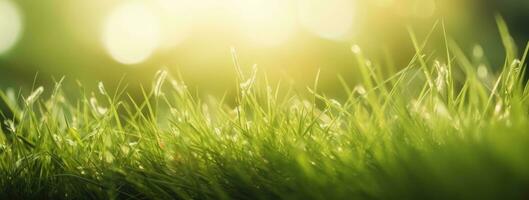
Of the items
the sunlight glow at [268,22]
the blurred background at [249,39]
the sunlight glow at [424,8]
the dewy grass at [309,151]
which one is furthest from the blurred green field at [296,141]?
the sunlight glow at [424,8]

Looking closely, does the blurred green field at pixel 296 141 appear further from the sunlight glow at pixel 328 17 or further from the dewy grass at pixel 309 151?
the sunlight glow at pixel 328 17

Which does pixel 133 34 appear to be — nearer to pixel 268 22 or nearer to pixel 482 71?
pixel 268 22

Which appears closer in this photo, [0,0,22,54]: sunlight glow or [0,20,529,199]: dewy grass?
[0,20,529,199]: dewy grass

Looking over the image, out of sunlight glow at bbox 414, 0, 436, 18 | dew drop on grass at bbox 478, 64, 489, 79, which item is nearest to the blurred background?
sunlight glow at bbox 414, 0, 436, 18

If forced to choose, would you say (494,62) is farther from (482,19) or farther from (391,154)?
(391,154)

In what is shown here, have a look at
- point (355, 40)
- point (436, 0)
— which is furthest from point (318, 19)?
point (436, 0)

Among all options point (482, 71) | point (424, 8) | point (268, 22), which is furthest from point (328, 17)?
point (482, 71)

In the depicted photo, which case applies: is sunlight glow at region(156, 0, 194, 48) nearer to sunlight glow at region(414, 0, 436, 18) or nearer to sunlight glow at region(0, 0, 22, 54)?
sunlight glow at region(0, 0, 22, 54)
